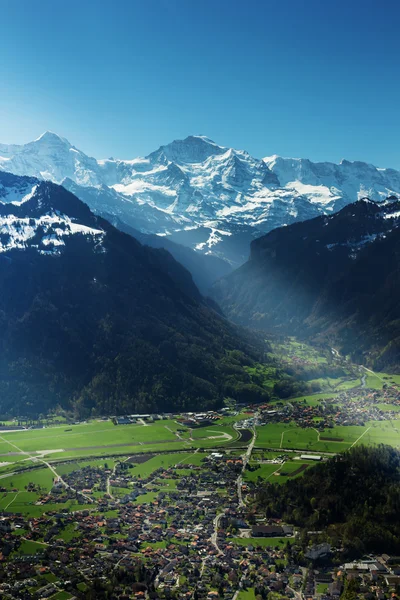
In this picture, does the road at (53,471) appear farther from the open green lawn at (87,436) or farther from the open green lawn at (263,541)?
the open green lawn at (263,541)

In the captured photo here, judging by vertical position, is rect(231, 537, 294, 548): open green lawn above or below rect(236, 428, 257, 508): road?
below

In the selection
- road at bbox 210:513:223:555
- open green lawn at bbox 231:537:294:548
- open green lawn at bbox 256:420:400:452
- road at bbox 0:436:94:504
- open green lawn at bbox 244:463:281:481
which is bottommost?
open green lawn at bbox 231:537:294:548

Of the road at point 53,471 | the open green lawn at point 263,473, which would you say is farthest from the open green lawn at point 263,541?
the road at point 53,471

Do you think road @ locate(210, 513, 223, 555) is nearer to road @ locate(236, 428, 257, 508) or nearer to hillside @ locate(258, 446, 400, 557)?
road @ locate(236, 428, 257, 508)

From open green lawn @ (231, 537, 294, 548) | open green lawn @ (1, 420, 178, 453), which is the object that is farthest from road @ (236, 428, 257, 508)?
open green lawn @ (1, 420, 178, 453)

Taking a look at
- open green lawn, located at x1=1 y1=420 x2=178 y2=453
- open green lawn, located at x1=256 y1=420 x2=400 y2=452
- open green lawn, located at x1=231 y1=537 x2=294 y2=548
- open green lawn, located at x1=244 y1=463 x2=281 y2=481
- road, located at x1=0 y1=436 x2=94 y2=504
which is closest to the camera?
open green lawn, located at x1=231 y1=537 x2=294 y2=548

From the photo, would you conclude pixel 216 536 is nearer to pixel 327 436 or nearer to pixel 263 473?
→ pixel 263 473

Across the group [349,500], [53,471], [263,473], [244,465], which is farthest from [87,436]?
[349,500]

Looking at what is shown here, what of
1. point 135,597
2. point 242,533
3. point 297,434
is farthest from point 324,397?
point 135,597
